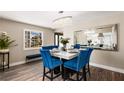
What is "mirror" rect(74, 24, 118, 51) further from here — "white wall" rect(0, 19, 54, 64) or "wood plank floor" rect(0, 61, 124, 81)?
"white wall" rect(0, 19, 54, 64)

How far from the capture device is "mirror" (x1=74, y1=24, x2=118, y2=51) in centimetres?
324

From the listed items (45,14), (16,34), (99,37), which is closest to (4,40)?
(16,34)

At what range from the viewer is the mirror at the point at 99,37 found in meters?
3.24

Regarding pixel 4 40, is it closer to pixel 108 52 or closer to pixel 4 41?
pixel 4 41

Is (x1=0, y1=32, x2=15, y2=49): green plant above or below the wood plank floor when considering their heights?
above

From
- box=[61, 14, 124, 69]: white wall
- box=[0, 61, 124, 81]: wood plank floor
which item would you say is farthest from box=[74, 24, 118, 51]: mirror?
box=[0, 61, 124, 81]: wood plank floor

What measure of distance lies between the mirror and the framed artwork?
7.02 feet

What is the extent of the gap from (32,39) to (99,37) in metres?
3.33

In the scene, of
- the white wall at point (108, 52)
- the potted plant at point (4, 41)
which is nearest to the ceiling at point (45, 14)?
the white wall at point (108, 52)

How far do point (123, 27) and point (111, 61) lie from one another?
3.98 ft

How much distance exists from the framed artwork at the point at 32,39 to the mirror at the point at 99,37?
7.02 feet

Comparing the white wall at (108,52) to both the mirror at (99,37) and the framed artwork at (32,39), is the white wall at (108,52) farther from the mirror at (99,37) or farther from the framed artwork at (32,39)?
the framed artwork at (32,39)

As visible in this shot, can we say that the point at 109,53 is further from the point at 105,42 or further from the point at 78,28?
the point at 78,28

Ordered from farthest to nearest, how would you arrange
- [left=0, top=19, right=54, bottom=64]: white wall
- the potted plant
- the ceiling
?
[left=0, top=19, right=54, bottom=64]: white wall → the potted plant → the ceiling
